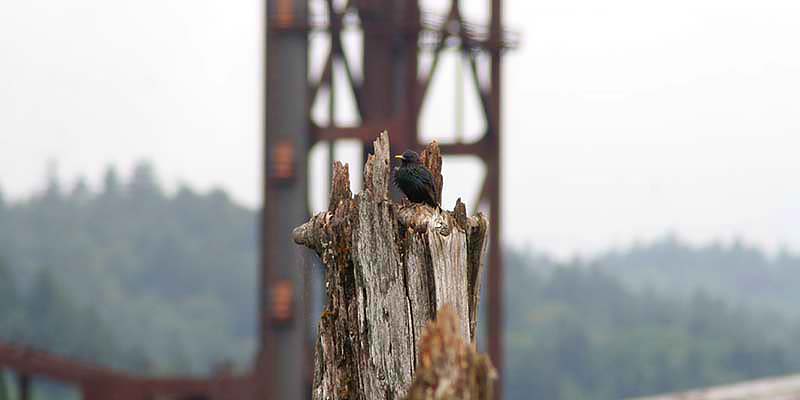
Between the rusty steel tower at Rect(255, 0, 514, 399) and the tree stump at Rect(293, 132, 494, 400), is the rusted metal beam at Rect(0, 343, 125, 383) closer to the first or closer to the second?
the rusty steel tower at Rect(255, 0, 514, 399)

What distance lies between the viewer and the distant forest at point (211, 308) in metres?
89.4

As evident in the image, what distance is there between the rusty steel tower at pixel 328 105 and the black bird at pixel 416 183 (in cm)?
1185

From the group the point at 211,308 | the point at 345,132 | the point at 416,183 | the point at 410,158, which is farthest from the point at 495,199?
the point at 211,308

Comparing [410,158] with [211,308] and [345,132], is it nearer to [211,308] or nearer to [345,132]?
[345,132]

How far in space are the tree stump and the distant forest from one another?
2949 inches

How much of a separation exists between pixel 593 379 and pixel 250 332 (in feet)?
90.7

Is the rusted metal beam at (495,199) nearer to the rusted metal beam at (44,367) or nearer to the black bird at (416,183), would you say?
the rusted metal beam at (44,367)

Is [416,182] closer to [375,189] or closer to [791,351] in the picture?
[375,189]

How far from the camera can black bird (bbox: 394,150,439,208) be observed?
7285 millimetres

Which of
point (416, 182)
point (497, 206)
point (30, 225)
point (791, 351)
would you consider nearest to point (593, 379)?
point (791, 351)

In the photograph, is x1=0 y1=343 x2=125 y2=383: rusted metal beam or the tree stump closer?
the tree stump

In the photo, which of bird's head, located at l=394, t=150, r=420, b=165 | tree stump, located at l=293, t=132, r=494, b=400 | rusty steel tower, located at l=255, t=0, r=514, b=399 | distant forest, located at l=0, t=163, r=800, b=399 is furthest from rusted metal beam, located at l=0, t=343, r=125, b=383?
distant forest, located at l=0, t=163, r=800, b=399

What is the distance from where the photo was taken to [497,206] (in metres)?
21.2

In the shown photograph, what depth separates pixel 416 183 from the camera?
7375mm
